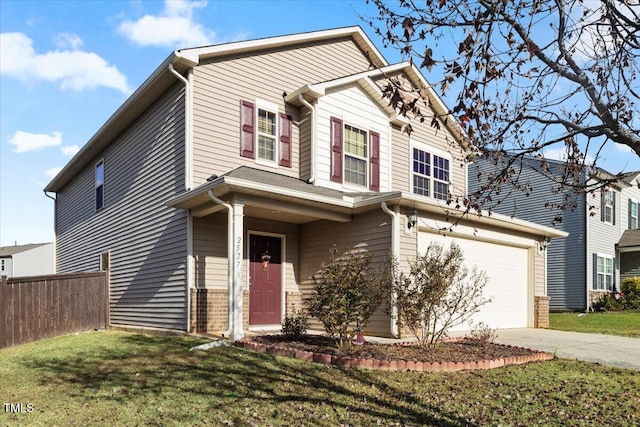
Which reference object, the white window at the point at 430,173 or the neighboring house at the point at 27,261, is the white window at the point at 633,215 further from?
the neighboring house at the point at 27,261

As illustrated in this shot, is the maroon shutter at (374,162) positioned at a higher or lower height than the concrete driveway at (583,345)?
higher

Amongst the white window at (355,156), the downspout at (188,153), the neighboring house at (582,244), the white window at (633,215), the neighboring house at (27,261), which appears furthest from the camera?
the neighboring house at (27,261)

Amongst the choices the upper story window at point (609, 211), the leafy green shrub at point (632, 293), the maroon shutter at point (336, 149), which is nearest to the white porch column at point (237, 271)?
the maroon shutter at point (336, 149)

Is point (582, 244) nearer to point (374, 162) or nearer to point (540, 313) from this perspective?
point (540, 313)

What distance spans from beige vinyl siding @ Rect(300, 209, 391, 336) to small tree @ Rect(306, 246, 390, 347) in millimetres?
2126

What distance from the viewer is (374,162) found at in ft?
46.8

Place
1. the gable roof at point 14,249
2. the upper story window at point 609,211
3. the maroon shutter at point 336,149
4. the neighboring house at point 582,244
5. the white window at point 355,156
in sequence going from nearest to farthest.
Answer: the maroon shutter at point 336,149 < the white window at point 355,156 < the neighboring house at point 582,244 < the upper story window at point 609,211 < the gable roof at point 14,249

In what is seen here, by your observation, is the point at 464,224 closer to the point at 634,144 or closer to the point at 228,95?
the point at 228,95

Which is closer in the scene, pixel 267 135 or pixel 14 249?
pixel 267 135

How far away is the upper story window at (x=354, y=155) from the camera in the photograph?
13.3m

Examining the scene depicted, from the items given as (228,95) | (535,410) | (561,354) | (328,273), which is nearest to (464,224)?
(561,354)

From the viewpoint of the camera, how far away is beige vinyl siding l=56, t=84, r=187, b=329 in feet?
38.5

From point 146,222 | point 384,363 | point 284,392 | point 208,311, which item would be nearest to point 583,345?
point 384,363

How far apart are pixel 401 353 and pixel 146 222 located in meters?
7.79
